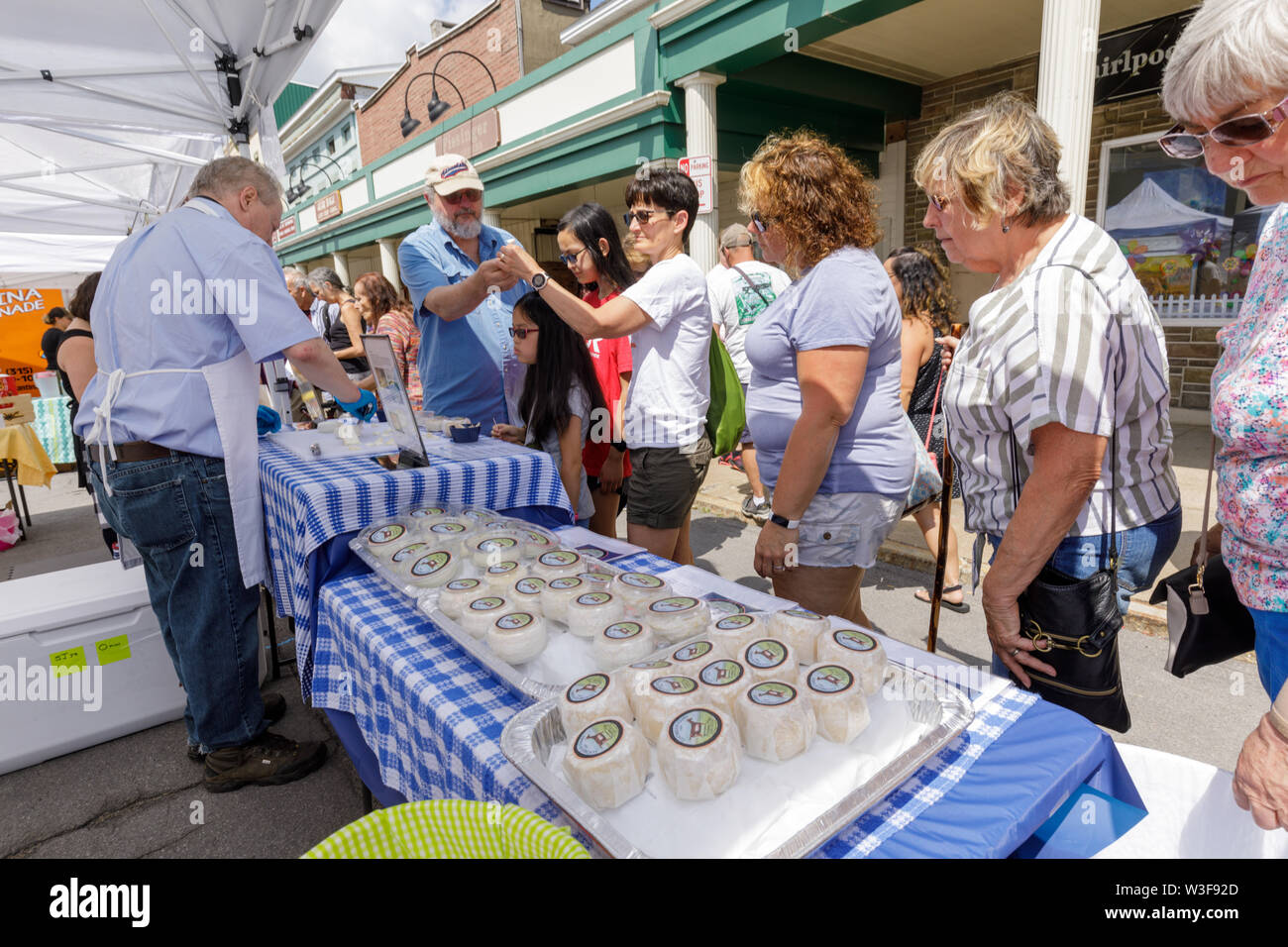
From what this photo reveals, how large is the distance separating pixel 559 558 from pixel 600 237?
5.26 ft

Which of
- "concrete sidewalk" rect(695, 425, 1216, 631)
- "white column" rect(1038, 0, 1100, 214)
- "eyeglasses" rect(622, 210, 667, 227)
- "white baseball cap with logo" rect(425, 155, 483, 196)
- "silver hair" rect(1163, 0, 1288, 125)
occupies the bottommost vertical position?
"concrete sidewalk" rect(695, 425, 1216, 631)

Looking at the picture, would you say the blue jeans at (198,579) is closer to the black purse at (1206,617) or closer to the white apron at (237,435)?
the white apron at (237,435)

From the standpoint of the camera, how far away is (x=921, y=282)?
357 cm

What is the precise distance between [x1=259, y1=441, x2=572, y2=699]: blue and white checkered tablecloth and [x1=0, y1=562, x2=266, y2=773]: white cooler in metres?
0.89

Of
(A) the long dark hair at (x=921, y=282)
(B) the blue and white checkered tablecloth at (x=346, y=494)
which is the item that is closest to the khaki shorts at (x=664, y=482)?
(B) the blue and white checkered tablecloth at (x=346, y=494)

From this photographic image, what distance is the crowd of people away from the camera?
3.74ft

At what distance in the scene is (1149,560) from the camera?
1.42 meters

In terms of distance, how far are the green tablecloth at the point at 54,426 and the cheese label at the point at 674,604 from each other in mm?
Answer: 9359

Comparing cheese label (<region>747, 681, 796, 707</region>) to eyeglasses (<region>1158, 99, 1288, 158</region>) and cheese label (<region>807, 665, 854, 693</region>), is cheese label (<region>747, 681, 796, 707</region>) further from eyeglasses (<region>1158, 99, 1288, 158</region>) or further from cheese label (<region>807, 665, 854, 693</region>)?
eyeglasses (<region>1158, 99, 1288, 158</region>)

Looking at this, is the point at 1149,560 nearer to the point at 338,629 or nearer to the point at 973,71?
the point at 338,629

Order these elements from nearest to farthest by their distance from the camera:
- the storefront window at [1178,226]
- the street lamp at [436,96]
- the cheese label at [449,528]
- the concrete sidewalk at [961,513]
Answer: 1. the cheese label at [449,528]
2. the concrete sidewalk at [961,513]
3. the storefront window at [1178,226]
4. the street lamp at [436,96]

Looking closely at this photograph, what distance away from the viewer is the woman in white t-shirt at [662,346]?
2256 mm

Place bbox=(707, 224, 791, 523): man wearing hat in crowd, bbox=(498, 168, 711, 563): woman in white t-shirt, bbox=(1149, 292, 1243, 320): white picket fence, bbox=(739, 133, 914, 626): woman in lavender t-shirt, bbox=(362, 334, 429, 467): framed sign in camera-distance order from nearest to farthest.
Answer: bbox=(739, 133, 914, 626): woman in lavender t-shirt, bbox=(362, 334, 429, 467): framed sign, bbox=(498, 168, 711, 563): woman in white t-shirt, bbox=(707, 224, 791, 523): man wearing hat in crowd, bbox=(1149, 292, 1243, 320): white picket fence

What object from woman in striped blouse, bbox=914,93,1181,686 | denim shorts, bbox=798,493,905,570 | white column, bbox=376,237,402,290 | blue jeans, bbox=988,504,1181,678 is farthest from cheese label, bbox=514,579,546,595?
white column, bbox=376,237,402,290
